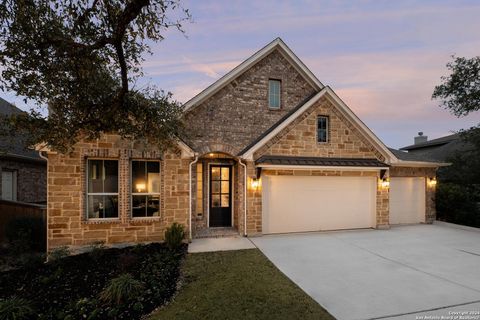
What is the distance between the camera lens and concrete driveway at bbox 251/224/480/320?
470cm

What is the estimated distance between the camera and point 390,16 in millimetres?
10812

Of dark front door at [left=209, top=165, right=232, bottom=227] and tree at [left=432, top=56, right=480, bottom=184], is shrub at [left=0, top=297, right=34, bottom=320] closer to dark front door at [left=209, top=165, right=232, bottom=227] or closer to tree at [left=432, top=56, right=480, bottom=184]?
dark front door at [left=209, top=165, right=232, bottom=227]

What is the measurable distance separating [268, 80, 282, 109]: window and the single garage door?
370 centimetres

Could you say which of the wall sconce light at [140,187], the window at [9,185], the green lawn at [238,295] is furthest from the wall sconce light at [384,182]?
the window at [9,185]

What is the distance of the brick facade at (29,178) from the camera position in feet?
38.8

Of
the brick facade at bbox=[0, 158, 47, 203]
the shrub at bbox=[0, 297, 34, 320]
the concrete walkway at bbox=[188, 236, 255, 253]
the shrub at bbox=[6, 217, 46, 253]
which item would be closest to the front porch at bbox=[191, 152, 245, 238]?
the concrete walkway at bbox=[188, 236, 255, 253]

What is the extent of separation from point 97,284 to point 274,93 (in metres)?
10.0

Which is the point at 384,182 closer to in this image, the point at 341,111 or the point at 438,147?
the point at 341,111

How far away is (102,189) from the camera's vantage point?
8484 mm

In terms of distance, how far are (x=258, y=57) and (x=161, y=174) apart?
6962mm

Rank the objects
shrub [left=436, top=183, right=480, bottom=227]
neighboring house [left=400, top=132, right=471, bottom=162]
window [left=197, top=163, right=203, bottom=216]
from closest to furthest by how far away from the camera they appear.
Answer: window [left=197, top=163, right=203, bottom=216]
shrub [left=436, top=183, right=480, bottom=227]
neighboring house [left=400, top=132, right=471, bottom=162]

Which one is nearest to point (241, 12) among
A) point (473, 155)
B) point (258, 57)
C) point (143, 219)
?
point (258, 57)

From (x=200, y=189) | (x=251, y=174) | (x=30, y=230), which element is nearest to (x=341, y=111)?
(x=251, y=174)

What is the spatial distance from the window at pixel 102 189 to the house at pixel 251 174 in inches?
1.2
